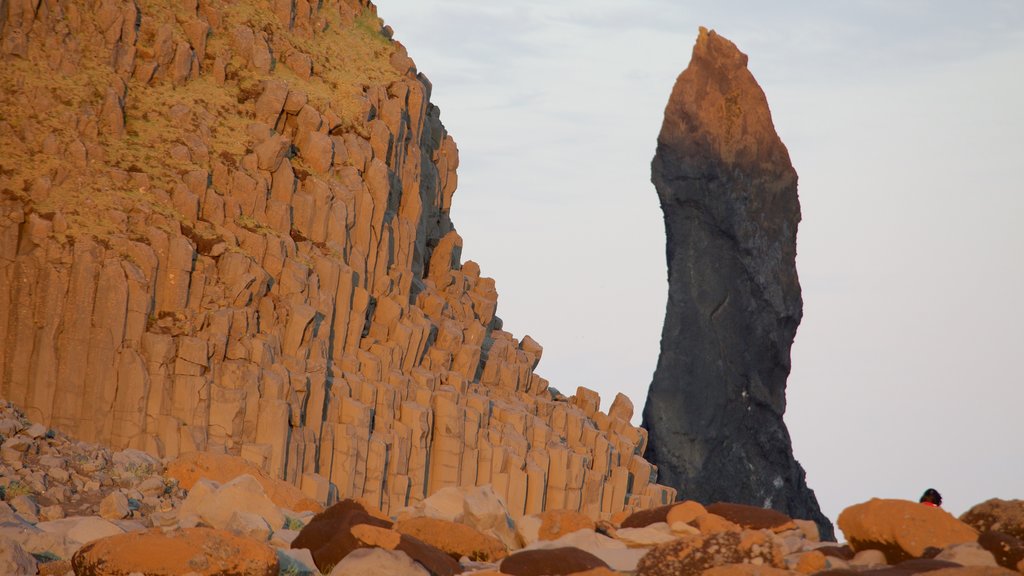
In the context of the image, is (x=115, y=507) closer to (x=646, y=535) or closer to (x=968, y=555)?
(x=646, y=535)

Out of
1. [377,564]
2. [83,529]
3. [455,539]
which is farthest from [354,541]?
[83,529]

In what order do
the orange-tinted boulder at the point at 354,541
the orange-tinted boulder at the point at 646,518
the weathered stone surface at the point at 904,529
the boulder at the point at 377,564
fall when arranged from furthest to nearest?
the orange-tinted boulder at the point at 646,518 < the orange-tinted boulder at the point at 354,541 < the weathered stone surface at the point at 904,529 < the boulder at the point at 377,564

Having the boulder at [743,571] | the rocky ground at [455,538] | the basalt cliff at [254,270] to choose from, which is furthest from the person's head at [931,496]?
the basalt cliff at [254,270]

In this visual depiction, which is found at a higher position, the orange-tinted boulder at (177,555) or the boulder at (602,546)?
the boulder at (602,546)

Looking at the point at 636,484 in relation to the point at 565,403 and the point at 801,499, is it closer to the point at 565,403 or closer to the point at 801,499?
the point at 565,403

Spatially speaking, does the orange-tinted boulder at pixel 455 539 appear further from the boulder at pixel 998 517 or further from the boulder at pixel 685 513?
the boulder at pixel 998 517

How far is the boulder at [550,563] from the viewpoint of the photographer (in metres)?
13.3

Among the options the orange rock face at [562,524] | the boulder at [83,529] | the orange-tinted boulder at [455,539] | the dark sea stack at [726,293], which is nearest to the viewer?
the boulder at [83,529]

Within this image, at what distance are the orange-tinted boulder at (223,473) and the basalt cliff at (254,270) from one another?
4221mm

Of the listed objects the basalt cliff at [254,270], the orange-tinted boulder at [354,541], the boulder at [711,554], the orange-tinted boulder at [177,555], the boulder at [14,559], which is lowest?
the boulder at [14,559]

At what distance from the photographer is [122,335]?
87.6 ft

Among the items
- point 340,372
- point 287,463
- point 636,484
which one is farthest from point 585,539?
point 636,484

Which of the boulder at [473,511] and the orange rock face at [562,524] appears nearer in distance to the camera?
the orange rock face at [562,524]

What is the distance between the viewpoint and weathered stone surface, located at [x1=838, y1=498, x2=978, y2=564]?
1362 centimetres
